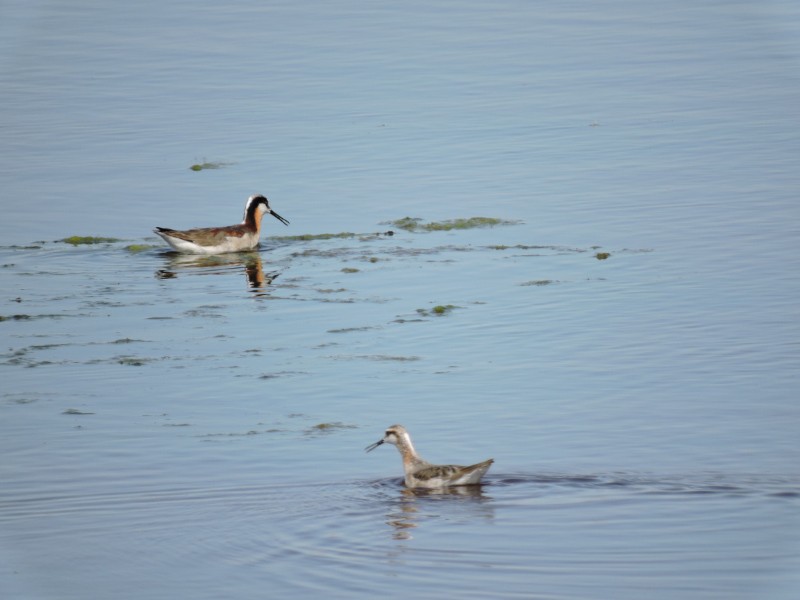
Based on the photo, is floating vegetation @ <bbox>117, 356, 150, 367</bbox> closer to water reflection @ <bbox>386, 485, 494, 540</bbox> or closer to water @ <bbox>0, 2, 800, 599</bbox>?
water @ <bbox>0, 2, 800, 599</bbox>

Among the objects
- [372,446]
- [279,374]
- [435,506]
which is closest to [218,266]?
[279,374]

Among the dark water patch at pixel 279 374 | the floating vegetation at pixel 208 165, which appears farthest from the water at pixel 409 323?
the floating vegetation at pixel 208 165

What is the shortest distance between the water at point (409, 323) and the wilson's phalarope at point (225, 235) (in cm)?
26

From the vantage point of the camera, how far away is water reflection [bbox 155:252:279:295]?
65.8ft

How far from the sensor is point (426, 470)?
40.8ft

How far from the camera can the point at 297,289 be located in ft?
62.1

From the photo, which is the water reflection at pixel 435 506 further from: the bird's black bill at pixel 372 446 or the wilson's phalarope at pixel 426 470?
the bird's black bill at pixel 372 446

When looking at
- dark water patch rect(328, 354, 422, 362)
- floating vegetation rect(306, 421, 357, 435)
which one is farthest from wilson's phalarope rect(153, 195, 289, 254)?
floating vegetation rect(306, 421, 357, 435)

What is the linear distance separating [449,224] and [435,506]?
31.4 ft

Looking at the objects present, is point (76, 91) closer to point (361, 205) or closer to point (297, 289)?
point (361, 205)

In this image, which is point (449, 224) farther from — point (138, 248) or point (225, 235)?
point (138, 248)

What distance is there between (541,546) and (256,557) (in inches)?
86.0

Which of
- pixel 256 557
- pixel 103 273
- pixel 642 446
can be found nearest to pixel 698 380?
pixel 642 446

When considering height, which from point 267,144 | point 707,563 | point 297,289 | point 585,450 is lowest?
point 707,563
